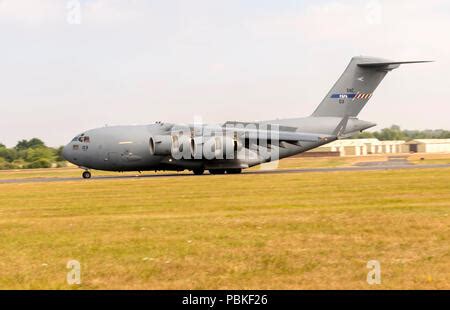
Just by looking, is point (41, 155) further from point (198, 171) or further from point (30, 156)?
point (198, 171)

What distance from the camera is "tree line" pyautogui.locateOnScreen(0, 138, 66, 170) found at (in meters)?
91.1

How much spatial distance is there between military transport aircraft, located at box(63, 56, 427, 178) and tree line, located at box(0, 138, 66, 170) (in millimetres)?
33551

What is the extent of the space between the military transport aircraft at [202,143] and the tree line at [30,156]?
3355 cm

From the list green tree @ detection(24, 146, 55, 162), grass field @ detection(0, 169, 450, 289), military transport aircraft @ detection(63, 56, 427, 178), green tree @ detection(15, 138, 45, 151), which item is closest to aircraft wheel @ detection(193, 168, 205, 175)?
military transport aircraft @ detection(63, 56, 427, 178)

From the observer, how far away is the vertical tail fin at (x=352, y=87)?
49031mm

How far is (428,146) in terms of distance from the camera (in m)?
138

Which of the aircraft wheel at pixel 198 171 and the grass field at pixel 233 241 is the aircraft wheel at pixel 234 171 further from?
the grass field at pixel 233 241

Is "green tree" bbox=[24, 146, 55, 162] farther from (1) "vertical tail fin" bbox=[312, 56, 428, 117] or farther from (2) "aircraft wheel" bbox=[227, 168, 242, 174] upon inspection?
(1) "vertical tail fin" bbox=[312, 56, 428, 117]

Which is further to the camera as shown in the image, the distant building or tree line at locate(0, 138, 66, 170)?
the distant building

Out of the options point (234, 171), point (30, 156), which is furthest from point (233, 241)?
point (30, 156)

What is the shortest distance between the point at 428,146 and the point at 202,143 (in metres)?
103
